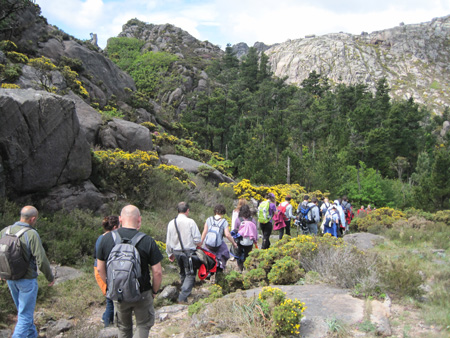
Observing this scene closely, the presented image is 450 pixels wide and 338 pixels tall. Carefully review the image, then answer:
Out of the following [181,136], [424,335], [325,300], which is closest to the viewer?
[424,335]

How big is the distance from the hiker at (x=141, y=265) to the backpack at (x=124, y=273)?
0.04 metres

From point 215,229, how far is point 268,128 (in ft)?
84.3

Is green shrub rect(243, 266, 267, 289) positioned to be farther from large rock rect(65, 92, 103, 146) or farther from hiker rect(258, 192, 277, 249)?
large rock rect(65, 92, 103, 146)

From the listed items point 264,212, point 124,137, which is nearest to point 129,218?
point 264,212

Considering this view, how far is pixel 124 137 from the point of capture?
15992mm

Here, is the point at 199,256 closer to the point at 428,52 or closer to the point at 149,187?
the point at 149,187

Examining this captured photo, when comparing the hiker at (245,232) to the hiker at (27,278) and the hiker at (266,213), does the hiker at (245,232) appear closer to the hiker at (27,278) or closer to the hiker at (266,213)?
the hiker at (266,213)

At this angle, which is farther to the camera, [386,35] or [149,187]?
[386,35]

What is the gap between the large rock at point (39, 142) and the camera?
26.9 feet

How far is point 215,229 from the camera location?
6082 millimetres

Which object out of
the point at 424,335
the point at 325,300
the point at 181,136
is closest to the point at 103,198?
the point at 325,300

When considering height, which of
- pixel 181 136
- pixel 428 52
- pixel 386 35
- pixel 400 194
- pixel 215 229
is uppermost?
pixel 386 35

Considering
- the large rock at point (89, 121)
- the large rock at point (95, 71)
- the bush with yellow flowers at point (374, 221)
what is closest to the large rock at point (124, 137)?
the large rock at point (89, 121)

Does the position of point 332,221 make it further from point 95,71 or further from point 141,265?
point 95,71
